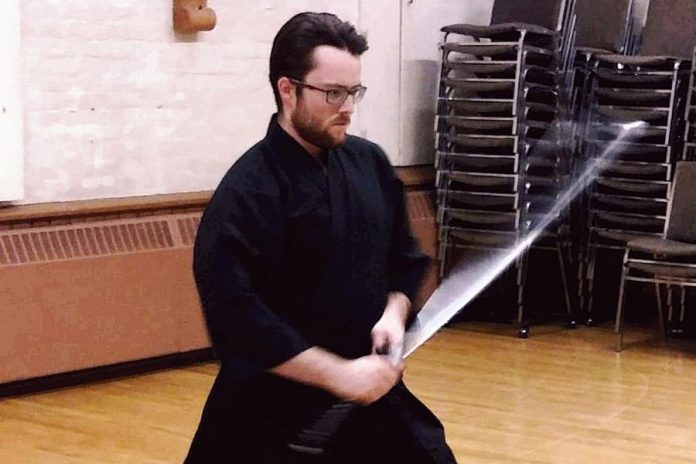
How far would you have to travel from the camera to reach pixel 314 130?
2451 mm

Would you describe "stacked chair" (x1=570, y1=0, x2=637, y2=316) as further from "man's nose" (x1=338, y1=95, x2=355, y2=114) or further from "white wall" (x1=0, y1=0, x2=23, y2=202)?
"man's nose" (x1=338, y1=95, x2=355, y2=114)

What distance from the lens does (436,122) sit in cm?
703

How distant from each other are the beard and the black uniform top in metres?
0.05

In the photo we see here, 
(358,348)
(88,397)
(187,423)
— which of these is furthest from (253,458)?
(88,397)

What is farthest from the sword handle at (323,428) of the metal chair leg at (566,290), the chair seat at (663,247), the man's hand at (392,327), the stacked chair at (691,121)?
the metal chair leg at (566,290)

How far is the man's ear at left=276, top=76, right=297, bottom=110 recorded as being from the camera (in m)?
2.42

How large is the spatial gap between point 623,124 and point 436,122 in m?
1.01

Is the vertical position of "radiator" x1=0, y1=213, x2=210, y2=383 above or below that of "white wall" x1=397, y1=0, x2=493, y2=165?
below

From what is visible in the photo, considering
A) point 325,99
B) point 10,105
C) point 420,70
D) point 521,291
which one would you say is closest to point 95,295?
point 10,105

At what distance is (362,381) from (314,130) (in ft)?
1.62

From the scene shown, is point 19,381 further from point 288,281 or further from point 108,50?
point 288,281

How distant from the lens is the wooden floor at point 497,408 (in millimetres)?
4586

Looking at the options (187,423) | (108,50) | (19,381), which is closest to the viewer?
(187,423)

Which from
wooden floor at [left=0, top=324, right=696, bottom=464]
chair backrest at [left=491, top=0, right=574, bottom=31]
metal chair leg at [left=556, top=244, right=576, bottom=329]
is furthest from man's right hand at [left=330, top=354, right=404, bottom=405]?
chair backrest at [left=491, top=0, right=574, bottom=31]
